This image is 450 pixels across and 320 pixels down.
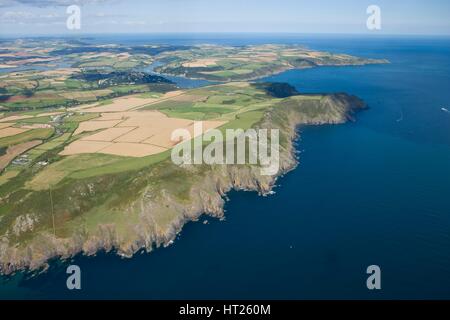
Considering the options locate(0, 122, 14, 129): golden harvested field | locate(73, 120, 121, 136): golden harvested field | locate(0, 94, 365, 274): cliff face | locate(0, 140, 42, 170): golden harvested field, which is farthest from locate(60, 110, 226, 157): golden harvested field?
locate(0, 122, 14, 129): golden harvested field

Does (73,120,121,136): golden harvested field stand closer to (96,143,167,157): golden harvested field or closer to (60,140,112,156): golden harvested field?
(60,140,112,156): golden harvested field

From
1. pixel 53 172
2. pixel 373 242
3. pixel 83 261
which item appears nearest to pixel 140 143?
pixel 53 172

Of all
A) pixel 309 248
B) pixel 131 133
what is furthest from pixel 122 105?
pixel 309 248

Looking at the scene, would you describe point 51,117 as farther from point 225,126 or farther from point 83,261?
point 83,261

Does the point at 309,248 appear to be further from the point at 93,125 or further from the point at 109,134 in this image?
the point at 93,125

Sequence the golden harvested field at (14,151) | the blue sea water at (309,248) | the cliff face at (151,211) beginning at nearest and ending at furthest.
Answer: the blue sea water at (309,248) < the cliff face at (151,211) < the golden harvested field at (14,151)

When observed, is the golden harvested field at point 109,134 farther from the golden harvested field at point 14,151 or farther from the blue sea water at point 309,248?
the blue sea water at point 309,248

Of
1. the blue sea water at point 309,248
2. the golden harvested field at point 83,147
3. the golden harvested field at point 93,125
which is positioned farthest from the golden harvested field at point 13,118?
the blue sea water at point 309,248

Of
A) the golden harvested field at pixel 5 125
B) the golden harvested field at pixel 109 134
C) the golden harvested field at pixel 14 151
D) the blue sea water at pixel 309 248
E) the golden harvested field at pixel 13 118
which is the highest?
the golden harvested field at pixel 13 118
